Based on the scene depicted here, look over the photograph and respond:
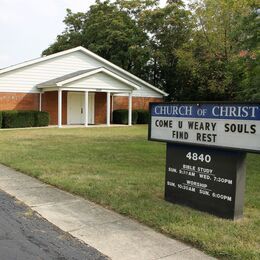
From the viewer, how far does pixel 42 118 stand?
27031 millimetres

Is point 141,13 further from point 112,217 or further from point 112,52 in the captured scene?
point 112,217

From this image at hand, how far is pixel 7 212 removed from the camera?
668 centimetres

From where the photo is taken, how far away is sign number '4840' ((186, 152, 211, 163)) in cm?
639

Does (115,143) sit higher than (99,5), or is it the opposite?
(99,5)

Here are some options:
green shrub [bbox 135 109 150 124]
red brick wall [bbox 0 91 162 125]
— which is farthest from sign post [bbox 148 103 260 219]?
green shrub [bbox 135 109 150 124]

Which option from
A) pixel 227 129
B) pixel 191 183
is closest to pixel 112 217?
pixel 191 183

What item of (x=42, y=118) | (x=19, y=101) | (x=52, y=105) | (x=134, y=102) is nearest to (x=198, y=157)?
(x=42, y=118)

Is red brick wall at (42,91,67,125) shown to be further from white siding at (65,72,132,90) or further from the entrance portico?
white siding at (65,72,132,90)

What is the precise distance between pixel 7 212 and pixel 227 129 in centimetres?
357

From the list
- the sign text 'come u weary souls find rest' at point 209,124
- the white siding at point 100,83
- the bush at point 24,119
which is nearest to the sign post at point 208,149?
the sign text 'come u weary souls find rest' at point 209,124

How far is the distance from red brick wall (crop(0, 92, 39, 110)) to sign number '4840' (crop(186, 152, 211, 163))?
74.3 ft

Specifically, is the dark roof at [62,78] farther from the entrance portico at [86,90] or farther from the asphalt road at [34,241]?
the asphalt road at [34,241]

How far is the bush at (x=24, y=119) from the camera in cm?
2562

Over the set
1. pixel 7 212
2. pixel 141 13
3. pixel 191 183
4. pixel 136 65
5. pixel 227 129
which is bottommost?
pixel 7 212
